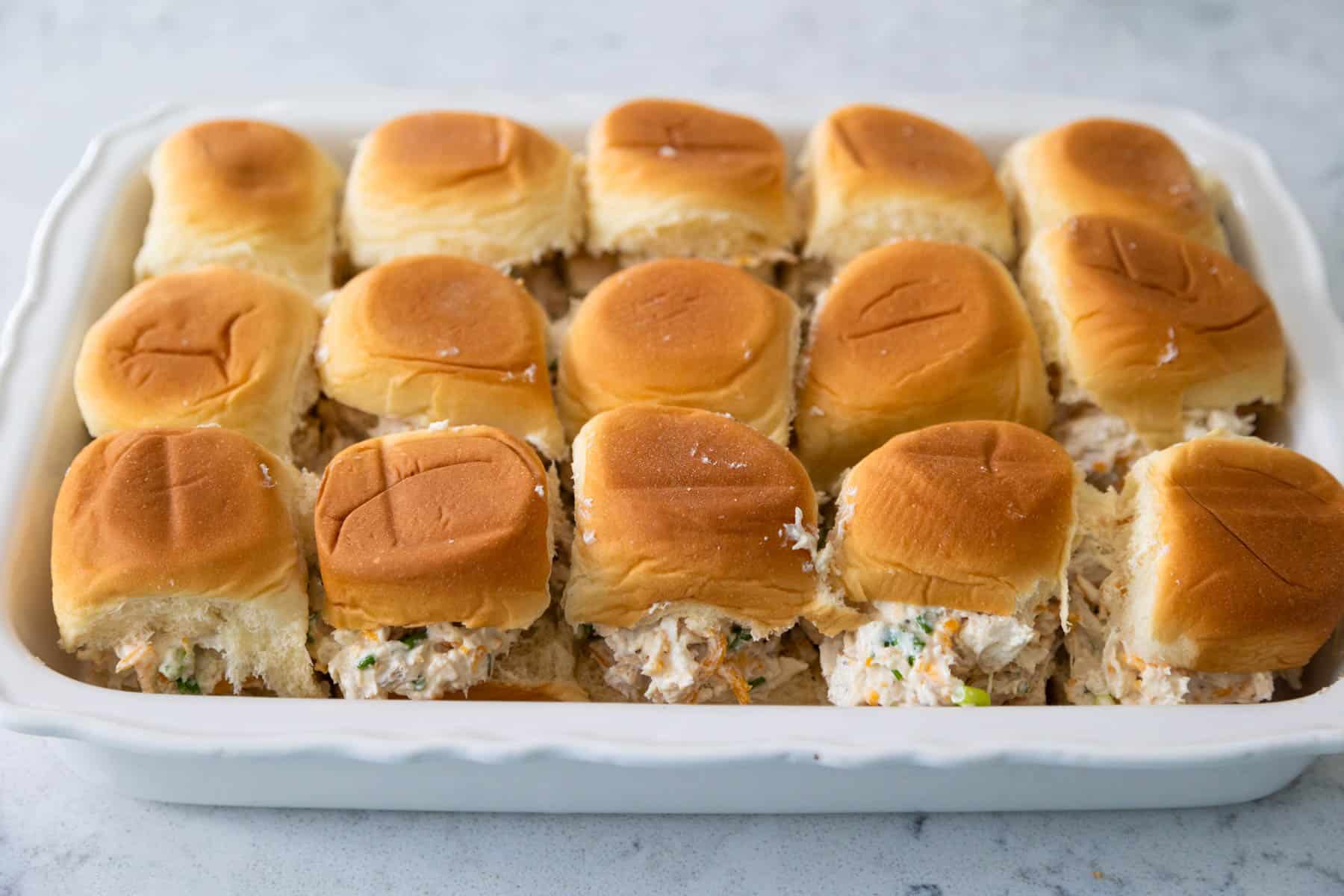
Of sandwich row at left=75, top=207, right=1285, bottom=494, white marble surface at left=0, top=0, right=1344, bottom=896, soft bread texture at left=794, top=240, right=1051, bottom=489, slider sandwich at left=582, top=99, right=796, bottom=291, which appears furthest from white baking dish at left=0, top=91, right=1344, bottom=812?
slider sandwich at left=582, top=99, right=796, bottom=291

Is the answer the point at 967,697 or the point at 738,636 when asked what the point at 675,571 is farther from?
the point at 967,697

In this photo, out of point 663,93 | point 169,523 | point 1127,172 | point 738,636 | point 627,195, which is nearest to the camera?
point 169,523

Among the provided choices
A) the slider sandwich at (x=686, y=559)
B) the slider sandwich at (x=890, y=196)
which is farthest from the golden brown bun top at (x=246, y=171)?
the slider sandwich at (x=890, y=196)

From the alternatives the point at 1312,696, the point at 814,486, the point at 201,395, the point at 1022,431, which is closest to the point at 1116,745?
the point at 1312,696

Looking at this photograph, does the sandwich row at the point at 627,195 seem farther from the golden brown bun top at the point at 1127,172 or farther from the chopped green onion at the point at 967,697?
the chopped green onion at the point at 967,697

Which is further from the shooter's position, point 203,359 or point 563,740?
point 203,359

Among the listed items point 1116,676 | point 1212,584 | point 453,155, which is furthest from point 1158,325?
point 453,155

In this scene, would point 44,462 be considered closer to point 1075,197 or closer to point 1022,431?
point 1022,431

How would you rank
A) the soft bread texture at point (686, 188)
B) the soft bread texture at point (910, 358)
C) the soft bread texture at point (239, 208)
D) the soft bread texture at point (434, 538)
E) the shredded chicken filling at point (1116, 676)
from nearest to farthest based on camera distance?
1. the soft bread texture at point (434, 538)
2. the shredded chicken filling at point (1116, 676)
3. the soft bread texture at point (910, 358)
4. the soft bread texture at point (239, 208)
5. the soft bread texture at point (686, 188)
